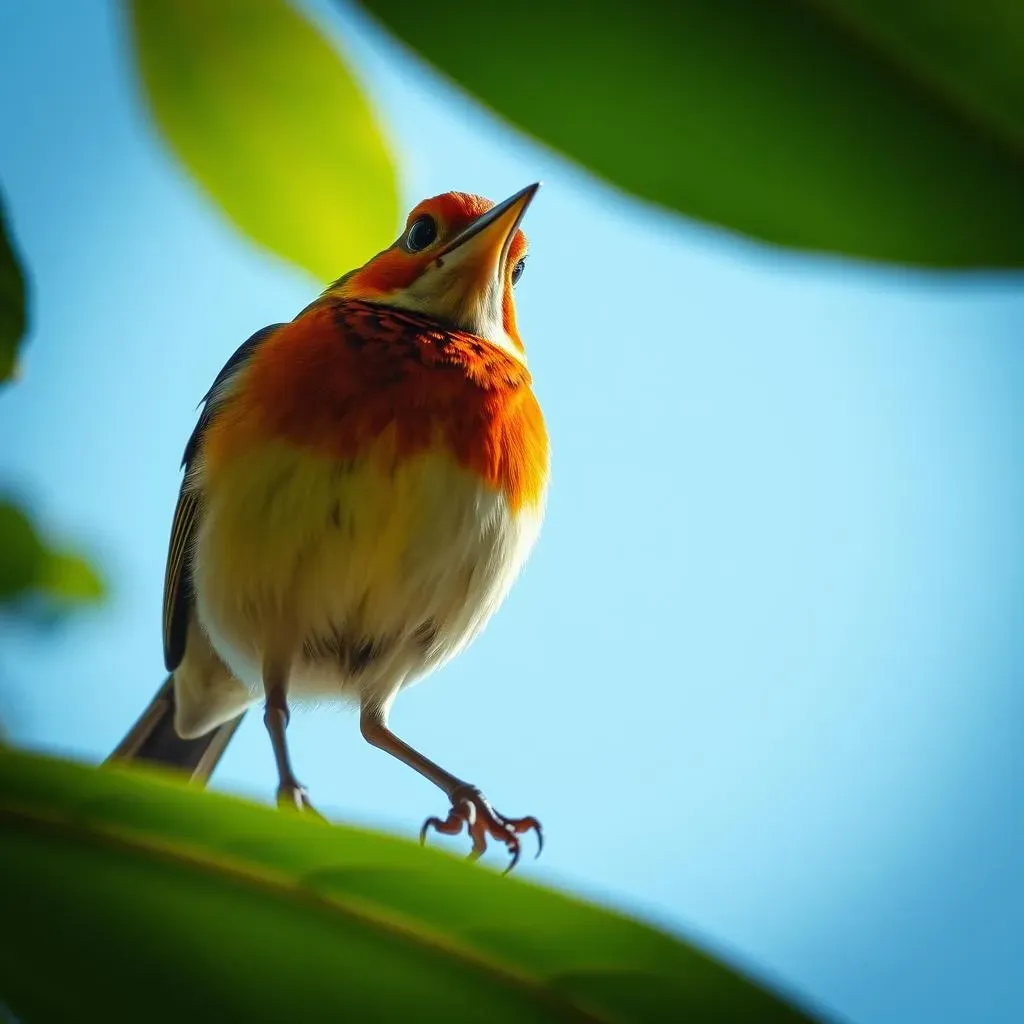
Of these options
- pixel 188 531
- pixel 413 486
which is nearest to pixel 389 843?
pixel 413 486

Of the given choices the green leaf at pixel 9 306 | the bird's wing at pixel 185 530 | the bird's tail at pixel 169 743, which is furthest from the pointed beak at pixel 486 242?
the green leaf at pixel 9 306

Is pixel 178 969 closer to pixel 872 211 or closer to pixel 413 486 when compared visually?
pixel 872 211

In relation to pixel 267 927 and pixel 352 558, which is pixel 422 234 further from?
pixel 267 927

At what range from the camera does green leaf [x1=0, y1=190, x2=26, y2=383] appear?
4.07 feet

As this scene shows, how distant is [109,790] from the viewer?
0.81m

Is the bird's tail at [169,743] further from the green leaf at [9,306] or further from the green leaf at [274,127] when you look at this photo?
the green leaf at [9,306]

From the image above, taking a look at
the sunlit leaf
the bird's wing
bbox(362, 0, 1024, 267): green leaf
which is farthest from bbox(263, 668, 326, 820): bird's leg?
bbox(362, 0, 1024, 267): green leaf

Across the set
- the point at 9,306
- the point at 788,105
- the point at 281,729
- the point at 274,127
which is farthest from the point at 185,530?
the point at 788,105

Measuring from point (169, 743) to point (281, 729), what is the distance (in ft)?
3.83

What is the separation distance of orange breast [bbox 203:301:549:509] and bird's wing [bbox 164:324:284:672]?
17cm

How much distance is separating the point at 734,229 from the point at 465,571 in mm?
2160

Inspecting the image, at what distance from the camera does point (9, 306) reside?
1257mm

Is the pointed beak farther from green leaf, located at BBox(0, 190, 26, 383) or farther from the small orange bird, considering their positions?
green leaf, located at BBox(0, 190, 26, 383)

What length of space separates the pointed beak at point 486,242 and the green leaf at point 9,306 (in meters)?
1.93
